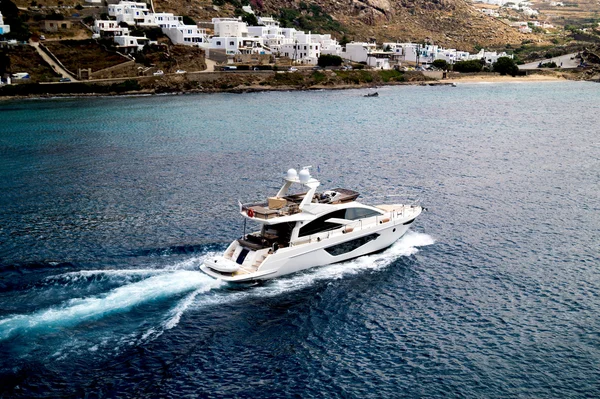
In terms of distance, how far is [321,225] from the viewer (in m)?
35.4

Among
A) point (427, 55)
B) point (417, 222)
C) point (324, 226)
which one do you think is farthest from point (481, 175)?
point (427, 55)

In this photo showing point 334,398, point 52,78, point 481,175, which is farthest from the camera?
point 52,78

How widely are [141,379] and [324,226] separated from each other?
14913mm

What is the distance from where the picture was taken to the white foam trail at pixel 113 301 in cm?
2739

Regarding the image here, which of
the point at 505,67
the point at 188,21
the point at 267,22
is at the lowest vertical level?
the point at 505,67

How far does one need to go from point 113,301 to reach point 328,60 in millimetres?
124828

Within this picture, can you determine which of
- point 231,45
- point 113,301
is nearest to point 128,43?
point 231,45

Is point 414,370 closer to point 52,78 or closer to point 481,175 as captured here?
point 481,175

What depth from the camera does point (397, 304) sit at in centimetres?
3034

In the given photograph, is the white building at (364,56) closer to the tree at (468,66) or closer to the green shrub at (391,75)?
the green shrub at (391,75)

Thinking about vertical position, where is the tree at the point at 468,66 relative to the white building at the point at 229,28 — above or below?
below

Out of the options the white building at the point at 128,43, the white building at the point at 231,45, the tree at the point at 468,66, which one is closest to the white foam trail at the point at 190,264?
the white building at the point at 128,43

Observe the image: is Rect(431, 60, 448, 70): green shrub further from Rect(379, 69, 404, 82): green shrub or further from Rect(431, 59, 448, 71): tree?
Rect(379, 69, 404, 82): green shrub

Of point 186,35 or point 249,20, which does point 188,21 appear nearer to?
point 186,35
